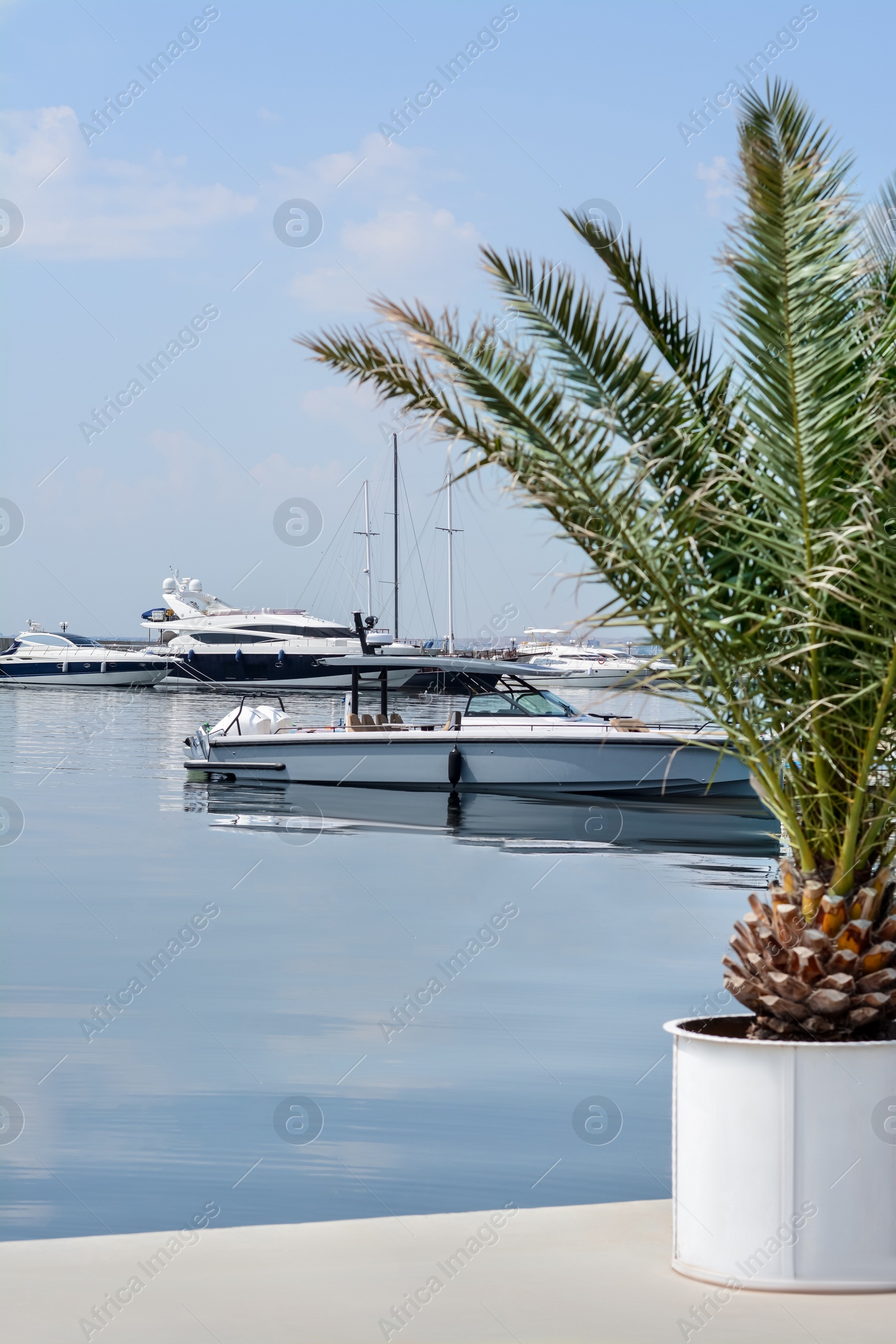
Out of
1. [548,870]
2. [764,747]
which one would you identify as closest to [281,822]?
[548,870]

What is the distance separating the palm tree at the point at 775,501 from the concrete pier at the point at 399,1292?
0.94 meters

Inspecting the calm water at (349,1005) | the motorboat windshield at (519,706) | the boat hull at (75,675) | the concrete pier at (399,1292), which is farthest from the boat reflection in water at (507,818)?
the boat hull at (75,675)

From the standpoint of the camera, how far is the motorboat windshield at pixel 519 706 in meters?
24.6

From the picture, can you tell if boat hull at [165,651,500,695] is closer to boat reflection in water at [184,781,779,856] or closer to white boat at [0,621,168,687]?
white boat at [0,621,168,687]

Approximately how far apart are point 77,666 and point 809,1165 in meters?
86.6

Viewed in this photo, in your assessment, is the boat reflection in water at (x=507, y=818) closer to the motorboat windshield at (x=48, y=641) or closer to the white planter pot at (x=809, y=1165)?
the white planter pot at (x=809, y=1165)

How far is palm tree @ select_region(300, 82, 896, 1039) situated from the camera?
4.93 meters

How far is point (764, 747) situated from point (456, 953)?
8565 mm

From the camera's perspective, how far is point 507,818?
974 inches

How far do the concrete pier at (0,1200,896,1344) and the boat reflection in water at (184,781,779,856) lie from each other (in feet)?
53.3

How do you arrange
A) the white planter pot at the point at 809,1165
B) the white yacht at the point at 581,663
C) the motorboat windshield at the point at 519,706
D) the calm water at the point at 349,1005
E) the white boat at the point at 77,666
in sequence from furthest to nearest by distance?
the white boat at the point at 77,666 → the white yacht at the point at 581,663 → the motorboat windshield at the point at 519,706 → the calm water at the point at 349,1005 → the white planter pot at the point at 809,1165

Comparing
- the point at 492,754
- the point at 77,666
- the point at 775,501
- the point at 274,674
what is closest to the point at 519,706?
the point at 492,754

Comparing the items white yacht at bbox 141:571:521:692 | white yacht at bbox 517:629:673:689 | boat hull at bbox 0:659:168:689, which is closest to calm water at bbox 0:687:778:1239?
white yacht at bbox 517:629:673:689

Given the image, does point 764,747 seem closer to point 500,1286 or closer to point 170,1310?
point 500,1286
